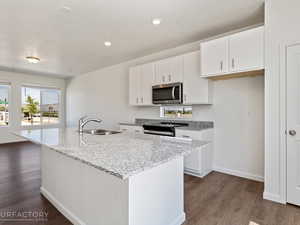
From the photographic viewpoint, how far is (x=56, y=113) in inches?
288

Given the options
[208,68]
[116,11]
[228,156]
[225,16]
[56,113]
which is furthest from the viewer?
[56,113]

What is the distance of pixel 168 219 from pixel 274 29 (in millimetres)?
2644

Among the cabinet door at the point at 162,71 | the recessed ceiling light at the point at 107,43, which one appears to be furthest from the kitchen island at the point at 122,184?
the recessed ceiling light at the point at 107,43

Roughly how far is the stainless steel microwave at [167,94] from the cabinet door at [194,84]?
0.12m

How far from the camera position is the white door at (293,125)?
2.05 meters

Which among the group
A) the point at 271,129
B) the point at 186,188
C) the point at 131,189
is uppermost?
the point at 271,129

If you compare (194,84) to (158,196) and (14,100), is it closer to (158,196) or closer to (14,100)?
(158,196)

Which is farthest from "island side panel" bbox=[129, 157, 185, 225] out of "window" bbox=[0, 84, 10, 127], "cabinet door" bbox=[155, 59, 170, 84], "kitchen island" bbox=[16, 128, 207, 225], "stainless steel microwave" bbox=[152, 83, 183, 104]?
"window" bbox=[0, 84, 10, 127]

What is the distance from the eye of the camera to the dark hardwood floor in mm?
1832

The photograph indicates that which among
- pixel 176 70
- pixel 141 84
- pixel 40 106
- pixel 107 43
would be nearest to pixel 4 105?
pixel 40 106

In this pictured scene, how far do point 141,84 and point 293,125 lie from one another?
2928 millimetres

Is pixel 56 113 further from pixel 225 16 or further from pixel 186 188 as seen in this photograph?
pixel 225 16

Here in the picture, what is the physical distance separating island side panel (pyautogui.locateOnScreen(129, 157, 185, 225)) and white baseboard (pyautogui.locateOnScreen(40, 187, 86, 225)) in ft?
2.50

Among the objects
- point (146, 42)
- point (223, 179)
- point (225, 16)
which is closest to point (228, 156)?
point (223, 179)
